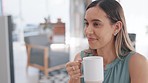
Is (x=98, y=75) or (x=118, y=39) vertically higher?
(x=118, y=39)

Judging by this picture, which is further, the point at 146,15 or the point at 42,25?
the point at 146,15

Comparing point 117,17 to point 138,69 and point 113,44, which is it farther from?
point 138,69

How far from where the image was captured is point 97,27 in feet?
3.29

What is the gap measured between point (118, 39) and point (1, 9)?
1931 mm

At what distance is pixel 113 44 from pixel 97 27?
195 millimetres

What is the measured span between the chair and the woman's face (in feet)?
5.20

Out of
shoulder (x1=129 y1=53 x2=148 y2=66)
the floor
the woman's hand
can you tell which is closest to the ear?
shoulder (x1=129 y1=53 x2=148 y2=66)

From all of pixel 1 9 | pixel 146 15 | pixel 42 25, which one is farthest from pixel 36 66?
pixel 146 15

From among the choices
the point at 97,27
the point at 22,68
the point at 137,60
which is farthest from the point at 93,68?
the point at 22,68

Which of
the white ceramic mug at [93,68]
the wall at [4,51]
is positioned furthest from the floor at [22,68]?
the white ceramic mug at [93,68]

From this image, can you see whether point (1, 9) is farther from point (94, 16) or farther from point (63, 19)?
point (94, 16)

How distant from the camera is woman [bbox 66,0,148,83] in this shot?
101 cm

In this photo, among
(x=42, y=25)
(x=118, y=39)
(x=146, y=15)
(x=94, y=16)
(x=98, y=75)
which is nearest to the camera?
(x=98, y=75)

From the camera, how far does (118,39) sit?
3.69 feet
